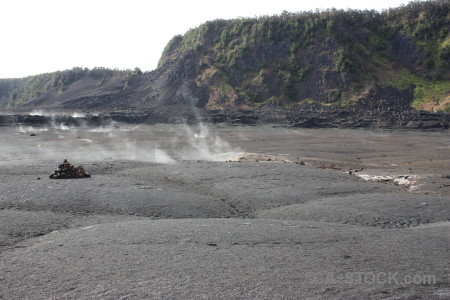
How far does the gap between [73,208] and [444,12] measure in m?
57.1

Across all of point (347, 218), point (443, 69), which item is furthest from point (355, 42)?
point (347, 218)

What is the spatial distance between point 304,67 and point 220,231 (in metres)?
49.9

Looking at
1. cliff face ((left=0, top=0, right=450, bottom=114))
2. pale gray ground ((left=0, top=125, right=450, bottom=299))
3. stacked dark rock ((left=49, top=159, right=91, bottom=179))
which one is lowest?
pale gray ground ((left=0, top=125, right=450, bottom=299))

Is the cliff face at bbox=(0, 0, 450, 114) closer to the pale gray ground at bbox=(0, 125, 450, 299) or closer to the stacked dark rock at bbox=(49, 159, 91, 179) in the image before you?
the pale gray ground at bbox=(0, 125, 450, 299)

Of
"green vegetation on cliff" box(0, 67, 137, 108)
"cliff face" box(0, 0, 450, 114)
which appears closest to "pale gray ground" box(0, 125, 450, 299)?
"cliff face" box(0, 0, 450, 114)

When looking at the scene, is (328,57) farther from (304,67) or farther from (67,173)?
(67,173)

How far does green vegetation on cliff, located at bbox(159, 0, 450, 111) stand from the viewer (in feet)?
168

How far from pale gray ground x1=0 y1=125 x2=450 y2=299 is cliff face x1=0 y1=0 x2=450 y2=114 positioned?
104 feet

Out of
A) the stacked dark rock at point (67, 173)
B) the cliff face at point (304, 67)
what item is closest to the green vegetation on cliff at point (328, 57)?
the cliff face at point (304, 67)

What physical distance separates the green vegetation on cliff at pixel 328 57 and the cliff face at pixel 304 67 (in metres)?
0.12

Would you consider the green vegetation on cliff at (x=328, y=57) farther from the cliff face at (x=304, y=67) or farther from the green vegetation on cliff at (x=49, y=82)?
the green vegetation on cliff at (x=49, y=82)

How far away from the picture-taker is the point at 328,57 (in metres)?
55.2

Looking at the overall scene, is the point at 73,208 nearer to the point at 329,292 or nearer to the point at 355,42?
the point at 329,292

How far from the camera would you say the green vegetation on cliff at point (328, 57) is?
168 feet
